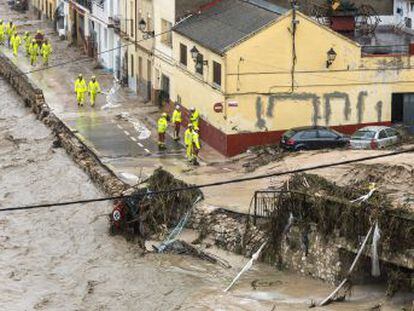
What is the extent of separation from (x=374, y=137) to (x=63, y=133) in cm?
1318

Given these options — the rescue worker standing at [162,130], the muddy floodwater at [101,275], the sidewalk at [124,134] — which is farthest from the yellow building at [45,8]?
the muddy floodwater at [101,275]

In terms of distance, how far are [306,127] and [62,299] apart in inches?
570

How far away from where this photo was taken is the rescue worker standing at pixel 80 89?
4909 cm

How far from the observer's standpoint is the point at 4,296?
28.6 m

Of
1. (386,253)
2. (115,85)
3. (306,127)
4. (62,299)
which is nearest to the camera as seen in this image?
(386,253)

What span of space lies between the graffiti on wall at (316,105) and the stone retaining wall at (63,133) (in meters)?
6.11

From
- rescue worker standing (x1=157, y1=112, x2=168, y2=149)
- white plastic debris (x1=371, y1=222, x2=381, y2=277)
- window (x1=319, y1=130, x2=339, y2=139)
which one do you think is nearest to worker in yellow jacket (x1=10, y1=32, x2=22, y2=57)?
rescue worker standing (x1=157, y1=112, x2=168, y2=149)

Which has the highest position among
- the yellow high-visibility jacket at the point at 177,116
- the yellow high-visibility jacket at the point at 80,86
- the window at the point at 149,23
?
the window at the point at 149,23

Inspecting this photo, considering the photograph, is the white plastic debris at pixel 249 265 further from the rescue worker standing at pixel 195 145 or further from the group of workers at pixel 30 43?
the group of workers at pixel 30 43

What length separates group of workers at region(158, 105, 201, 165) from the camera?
38719 millimetres

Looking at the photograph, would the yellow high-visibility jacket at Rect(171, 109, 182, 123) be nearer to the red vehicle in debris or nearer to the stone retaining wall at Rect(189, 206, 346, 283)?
the red vehicle in debris

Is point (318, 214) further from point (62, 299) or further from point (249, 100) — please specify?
point (249, 100)

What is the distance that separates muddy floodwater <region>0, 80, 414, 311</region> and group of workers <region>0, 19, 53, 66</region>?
78.5 feet

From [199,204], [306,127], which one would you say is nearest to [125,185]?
[199,204]
